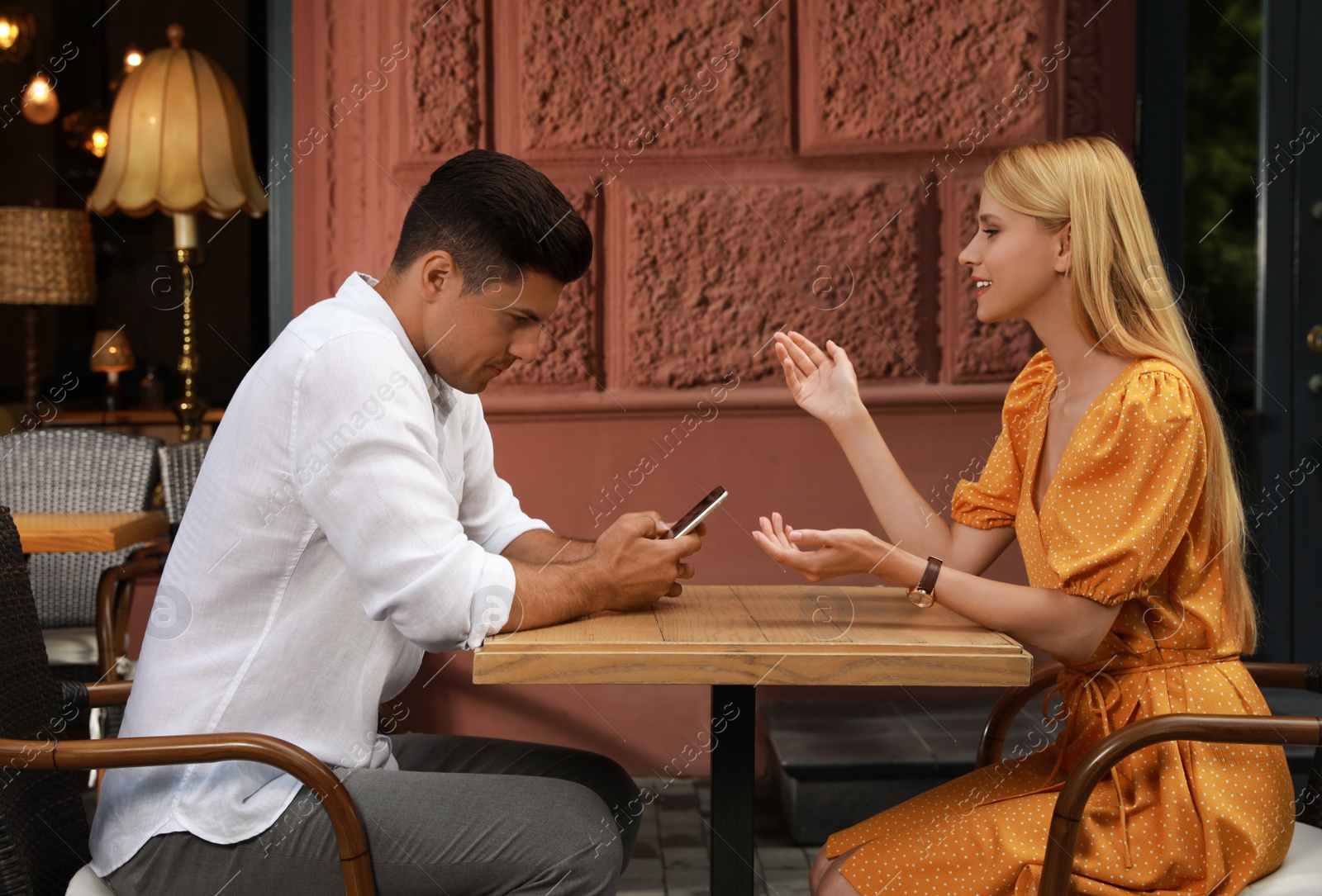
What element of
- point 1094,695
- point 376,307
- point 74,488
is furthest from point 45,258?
point 1094,695

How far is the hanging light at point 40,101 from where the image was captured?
429 centimetres

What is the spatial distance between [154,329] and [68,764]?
3.05 m

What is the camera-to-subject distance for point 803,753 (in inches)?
133

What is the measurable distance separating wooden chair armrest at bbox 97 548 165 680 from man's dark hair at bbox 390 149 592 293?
177 cm

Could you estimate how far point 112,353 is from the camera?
428 cm

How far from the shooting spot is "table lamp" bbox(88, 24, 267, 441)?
13.7ft

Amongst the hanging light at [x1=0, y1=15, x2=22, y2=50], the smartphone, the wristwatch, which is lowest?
the wristwatch

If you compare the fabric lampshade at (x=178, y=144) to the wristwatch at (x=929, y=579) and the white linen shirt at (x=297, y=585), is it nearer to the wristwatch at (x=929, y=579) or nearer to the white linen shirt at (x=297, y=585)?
the white linen shirt at (x=297, y=585)

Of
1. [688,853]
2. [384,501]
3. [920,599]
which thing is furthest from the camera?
[688,853]

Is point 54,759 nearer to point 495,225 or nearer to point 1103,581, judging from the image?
point 495,225

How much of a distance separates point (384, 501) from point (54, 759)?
1.82ft

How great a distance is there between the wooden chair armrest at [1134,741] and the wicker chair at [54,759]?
966 millimetres

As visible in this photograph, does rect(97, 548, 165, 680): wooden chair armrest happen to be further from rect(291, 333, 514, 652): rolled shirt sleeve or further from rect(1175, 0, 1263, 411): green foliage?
rect(1175, 0, 1263, 411): green foliage

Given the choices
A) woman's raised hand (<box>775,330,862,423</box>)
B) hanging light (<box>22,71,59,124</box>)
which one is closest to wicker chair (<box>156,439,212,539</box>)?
hanging light (<box>22,71,59,124</box>)
